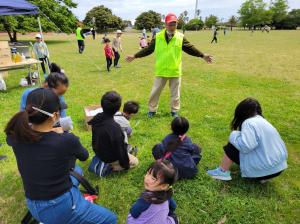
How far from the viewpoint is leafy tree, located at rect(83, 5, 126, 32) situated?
7719 cm

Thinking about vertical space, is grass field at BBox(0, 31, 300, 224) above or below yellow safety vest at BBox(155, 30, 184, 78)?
below

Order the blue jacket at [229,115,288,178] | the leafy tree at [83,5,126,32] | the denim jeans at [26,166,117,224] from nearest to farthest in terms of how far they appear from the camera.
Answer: the denim jeans at [26,166,117,224] < the blue jacket at [229,115,288,178] < the leafy tree at [83,5,126,32]

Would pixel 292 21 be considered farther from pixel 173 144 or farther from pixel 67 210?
pixel 67 210

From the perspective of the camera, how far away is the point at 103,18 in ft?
252

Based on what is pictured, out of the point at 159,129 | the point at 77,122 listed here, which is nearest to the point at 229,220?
the point at 159,129

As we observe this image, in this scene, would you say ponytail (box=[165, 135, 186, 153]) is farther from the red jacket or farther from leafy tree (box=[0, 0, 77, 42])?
leafy tree (box=[0, 0, 77, 42])

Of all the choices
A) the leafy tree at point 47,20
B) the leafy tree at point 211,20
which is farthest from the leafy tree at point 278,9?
the leafy tree at point 47,20

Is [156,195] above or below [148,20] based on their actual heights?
below

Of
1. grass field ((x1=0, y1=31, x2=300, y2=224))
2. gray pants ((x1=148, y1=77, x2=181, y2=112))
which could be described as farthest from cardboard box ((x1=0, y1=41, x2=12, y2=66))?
gray pants ((x1=148, y1=77, x2=181, y2=112))

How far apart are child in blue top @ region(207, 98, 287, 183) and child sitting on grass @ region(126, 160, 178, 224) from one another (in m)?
1.23

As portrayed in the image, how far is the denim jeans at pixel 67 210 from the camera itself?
213 cm

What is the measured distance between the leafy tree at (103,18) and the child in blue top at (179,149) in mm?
77196

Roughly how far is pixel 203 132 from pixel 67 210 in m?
3.37

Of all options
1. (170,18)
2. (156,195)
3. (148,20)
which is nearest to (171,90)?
(170,18)
